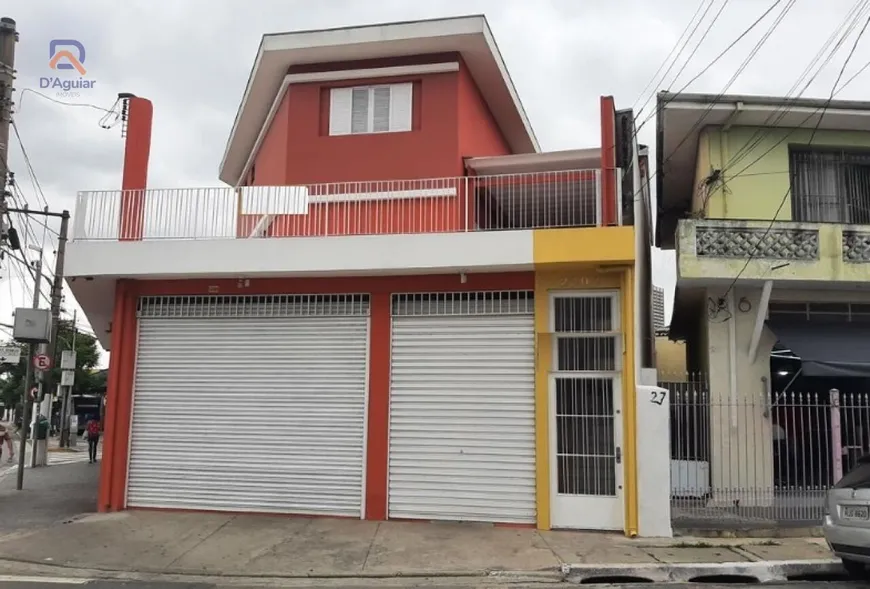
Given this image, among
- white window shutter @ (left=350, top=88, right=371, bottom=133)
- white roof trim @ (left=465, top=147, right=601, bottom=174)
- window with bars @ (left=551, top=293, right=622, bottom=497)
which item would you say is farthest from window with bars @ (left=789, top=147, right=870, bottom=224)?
white window shutter @ (left=350, top=88, right=371, bottom=133)

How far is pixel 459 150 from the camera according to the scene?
1174cm

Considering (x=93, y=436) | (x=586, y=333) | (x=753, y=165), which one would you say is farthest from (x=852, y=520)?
(x=93, y=436)

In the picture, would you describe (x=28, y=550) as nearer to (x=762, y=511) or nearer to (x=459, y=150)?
(x=459, y=150)

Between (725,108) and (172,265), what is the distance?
910 centimetres

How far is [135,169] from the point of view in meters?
11.2

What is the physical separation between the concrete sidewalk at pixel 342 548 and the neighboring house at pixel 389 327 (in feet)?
1.93

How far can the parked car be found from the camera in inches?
269

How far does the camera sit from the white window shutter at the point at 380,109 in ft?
40.2

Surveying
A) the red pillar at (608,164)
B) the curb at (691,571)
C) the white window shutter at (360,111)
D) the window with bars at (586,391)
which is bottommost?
the curb at (691,571)

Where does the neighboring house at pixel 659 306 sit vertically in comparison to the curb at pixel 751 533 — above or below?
above

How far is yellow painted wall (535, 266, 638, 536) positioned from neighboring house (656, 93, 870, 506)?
6.05ft

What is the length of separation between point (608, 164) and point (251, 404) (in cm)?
634

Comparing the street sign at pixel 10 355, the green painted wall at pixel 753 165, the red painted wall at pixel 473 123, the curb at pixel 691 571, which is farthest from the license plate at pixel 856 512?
the street sign at pixel 10 355

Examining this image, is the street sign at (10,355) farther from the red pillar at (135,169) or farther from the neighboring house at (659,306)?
the neighboring house at (659,306)
